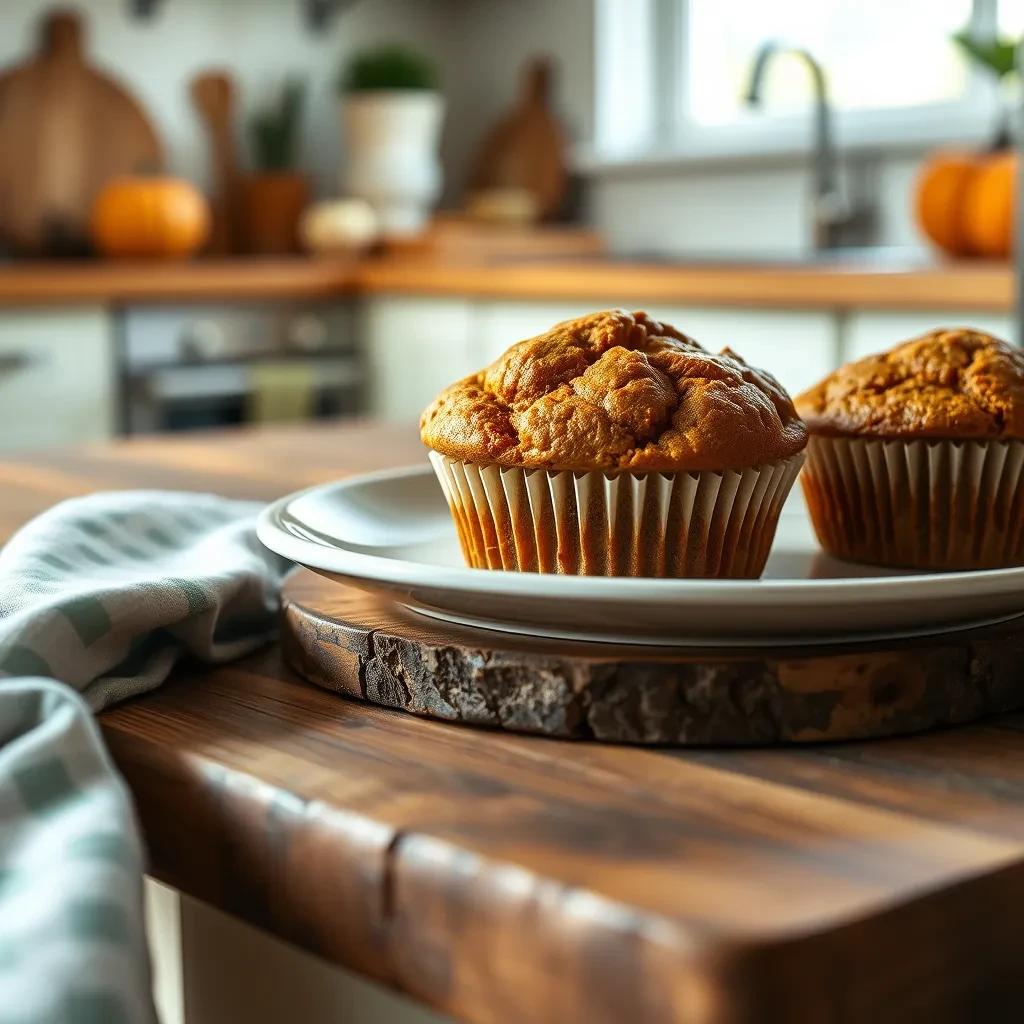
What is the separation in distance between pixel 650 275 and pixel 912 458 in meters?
2.13

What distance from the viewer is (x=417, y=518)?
900 mm

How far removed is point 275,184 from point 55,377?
121 cm

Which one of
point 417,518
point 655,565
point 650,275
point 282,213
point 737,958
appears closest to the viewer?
point 737,958

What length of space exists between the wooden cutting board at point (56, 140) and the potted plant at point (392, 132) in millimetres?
610

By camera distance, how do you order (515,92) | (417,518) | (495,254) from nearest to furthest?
(417,518) → (495,254) → (515,92)

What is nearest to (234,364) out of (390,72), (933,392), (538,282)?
(538,282)

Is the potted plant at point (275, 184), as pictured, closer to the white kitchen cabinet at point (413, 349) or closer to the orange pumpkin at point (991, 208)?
the white kitchen cabinet at point (413, 349)

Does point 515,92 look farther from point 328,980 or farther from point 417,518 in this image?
point 328,980

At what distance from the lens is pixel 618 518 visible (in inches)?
28.8

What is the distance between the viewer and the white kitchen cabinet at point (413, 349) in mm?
3314

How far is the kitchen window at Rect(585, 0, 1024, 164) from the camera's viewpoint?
3.47 meters

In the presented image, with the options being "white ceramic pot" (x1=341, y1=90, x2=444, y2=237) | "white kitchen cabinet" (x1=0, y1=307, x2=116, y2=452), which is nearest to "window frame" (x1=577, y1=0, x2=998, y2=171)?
"white ceramic pot" (x1=341, y1=90, x2=444, y2=237)

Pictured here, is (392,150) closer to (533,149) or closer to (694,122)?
(533,149)

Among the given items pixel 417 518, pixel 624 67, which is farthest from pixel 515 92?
pixel 417 518
